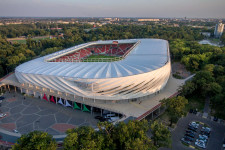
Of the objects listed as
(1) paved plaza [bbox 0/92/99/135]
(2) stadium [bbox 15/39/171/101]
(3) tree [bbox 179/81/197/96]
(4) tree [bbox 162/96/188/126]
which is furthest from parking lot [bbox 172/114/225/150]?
(1) paved plaza [bbox 0/92/99/135]

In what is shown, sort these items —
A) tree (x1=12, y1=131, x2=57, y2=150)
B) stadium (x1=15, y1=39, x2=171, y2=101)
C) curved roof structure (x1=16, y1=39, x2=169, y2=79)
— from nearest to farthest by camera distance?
1. tree (x1=12, y1=131, x2=57, y2=150)
2. stadium (x1=15, y1=39, x2=171, y2=101)
3. curved roof structure (x1=16, y1=39, x2=169, y2=79)

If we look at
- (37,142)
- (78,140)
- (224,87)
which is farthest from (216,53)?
(37,142)

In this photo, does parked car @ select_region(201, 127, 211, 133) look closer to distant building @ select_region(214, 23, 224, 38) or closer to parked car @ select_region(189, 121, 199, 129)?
parked car @ select_region(189, 121, 199, 129)

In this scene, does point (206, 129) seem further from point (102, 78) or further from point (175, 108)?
point (102, 78)

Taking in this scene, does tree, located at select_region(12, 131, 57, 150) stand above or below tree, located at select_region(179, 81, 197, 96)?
below

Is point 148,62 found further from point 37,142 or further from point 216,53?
point 216,53

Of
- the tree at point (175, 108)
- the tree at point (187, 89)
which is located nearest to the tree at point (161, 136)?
the tree at point (175, 108)
